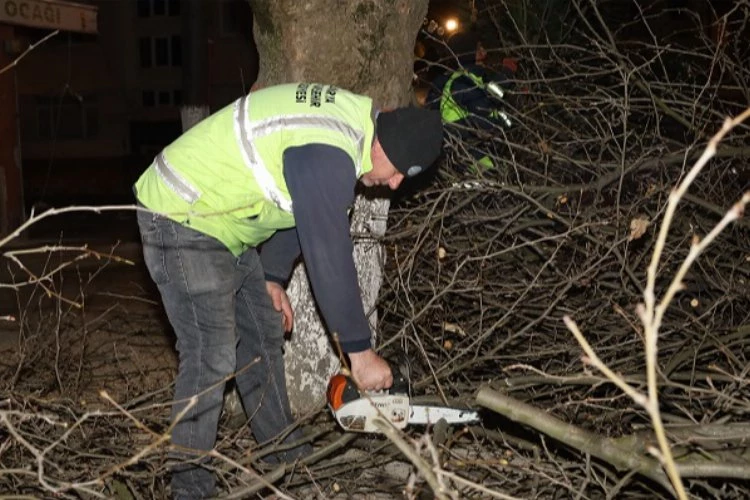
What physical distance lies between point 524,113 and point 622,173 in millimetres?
1079

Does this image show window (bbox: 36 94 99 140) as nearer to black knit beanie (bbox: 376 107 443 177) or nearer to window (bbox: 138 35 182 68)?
window (bbox: 138 35 182 68)

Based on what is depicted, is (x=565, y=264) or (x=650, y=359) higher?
(x=650, y=359)

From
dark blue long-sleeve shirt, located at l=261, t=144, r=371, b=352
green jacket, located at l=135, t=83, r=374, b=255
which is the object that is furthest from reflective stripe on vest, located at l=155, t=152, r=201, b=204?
dark blue long-sleeve shirt, located at l=261, t=144, r=371, b=352

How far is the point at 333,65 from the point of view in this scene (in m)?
3.97

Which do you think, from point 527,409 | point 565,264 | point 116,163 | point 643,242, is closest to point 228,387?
point 565,264

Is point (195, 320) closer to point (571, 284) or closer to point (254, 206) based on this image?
point (254, 206)

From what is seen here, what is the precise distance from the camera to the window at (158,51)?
92.8 feet

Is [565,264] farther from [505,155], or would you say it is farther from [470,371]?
[505,155]

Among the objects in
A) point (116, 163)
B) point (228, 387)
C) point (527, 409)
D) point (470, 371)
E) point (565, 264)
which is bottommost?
point (116, 163)

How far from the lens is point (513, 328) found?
4090mm

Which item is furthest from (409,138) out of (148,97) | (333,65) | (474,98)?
(148,97)

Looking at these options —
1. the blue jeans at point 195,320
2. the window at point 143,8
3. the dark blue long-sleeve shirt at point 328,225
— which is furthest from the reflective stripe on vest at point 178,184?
the window at point 143,8

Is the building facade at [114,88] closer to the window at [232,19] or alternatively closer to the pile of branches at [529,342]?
the window at [232,19]

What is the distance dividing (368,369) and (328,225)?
49 cm
